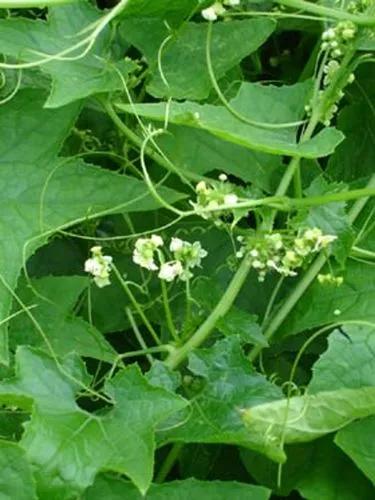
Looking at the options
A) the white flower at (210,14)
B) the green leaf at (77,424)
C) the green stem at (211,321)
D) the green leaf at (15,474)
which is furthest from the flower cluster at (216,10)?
the green leaf at (15,474)

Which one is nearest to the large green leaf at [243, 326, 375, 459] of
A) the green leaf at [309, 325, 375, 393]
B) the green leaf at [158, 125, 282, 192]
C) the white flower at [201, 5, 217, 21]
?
the green leaf at [309, 325, 375, 393]

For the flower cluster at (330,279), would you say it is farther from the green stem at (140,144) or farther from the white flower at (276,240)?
the green stem at (140,144)

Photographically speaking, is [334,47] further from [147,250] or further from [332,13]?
[147,250]

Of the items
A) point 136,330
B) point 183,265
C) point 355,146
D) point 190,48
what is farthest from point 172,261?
point 355,146

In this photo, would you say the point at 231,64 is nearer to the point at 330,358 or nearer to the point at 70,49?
the point at 70,49

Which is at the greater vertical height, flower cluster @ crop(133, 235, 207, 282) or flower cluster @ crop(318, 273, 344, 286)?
flower cluster @ crop(133, 235, 207, 282)

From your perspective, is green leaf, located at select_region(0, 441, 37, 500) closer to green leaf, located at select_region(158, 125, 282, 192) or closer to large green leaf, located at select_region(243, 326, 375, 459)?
large green leaf, located at select_region(243, 326, 375, 459)
